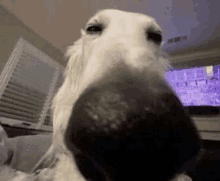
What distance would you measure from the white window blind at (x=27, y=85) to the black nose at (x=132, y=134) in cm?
177

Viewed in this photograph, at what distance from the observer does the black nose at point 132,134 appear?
12cm

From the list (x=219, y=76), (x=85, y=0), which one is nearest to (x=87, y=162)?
(x=85, y=0)

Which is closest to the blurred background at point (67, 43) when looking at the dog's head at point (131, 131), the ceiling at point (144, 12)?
the ceiling at point (144, 12)

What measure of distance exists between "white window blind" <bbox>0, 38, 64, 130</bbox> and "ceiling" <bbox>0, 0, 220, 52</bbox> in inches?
17.2

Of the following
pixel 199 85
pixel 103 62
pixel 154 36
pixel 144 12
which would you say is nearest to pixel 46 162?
pixel 103 62

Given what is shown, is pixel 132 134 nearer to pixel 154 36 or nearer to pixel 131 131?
pixel 131 131

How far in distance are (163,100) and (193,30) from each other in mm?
1819

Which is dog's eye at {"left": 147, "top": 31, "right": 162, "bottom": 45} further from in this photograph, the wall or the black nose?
the wall

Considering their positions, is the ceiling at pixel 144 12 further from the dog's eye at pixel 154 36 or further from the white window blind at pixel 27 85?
the dog's eye at pixel 154 36

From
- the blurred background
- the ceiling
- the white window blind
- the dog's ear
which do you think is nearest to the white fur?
the dog's ear

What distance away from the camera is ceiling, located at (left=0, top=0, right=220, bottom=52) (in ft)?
4.33

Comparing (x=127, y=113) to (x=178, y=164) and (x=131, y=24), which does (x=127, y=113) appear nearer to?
(x=178, y=164)

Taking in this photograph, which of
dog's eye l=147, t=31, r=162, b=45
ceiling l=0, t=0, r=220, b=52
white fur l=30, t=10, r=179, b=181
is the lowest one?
white fur l=30, t=10, r=179, b=181

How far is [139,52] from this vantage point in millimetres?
262
